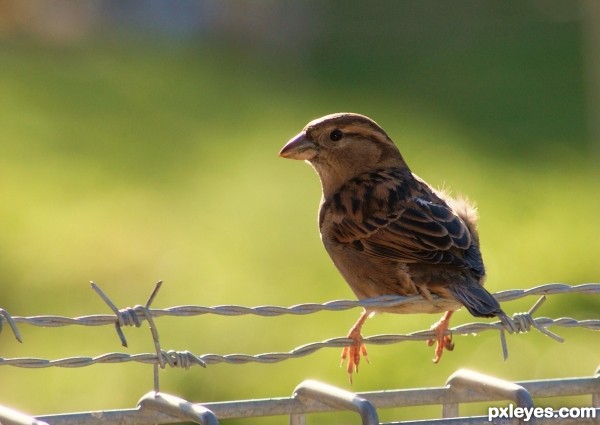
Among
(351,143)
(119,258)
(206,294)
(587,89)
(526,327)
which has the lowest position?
(526,327)

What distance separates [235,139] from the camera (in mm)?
22625

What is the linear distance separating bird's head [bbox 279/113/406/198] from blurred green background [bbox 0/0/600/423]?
10.9 feet

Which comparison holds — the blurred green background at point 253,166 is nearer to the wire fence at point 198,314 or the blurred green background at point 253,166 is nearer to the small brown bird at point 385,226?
the small brown bird at point 385,226

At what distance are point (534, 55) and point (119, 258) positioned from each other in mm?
19268

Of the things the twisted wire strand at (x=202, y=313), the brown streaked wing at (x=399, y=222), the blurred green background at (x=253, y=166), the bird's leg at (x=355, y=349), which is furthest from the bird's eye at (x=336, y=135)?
the blurred green background at (x=253, y=166)

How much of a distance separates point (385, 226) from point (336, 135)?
2.60 feet

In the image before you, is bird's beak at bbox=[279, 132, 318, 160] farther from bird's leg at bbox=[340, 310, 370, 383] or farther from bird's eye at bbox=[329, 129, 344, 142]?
bird's leg at bbox=[340, 310, 370, 383]

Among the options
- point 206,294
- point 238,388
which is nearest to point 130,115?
point 206,294

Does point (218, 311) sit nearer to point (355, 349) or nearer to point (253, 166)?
point (355, 349)

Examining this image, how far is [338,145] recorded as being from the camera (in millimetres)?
6309

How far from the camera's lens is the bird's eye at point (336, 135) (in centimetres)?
632

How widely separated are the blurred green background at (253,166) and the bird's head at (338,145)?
131 inches

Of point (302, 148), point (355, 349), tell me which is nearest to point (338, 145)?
point (302, 148)

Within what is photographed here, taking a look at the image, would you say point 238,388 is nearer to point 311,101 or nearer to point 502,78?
point 311,101
